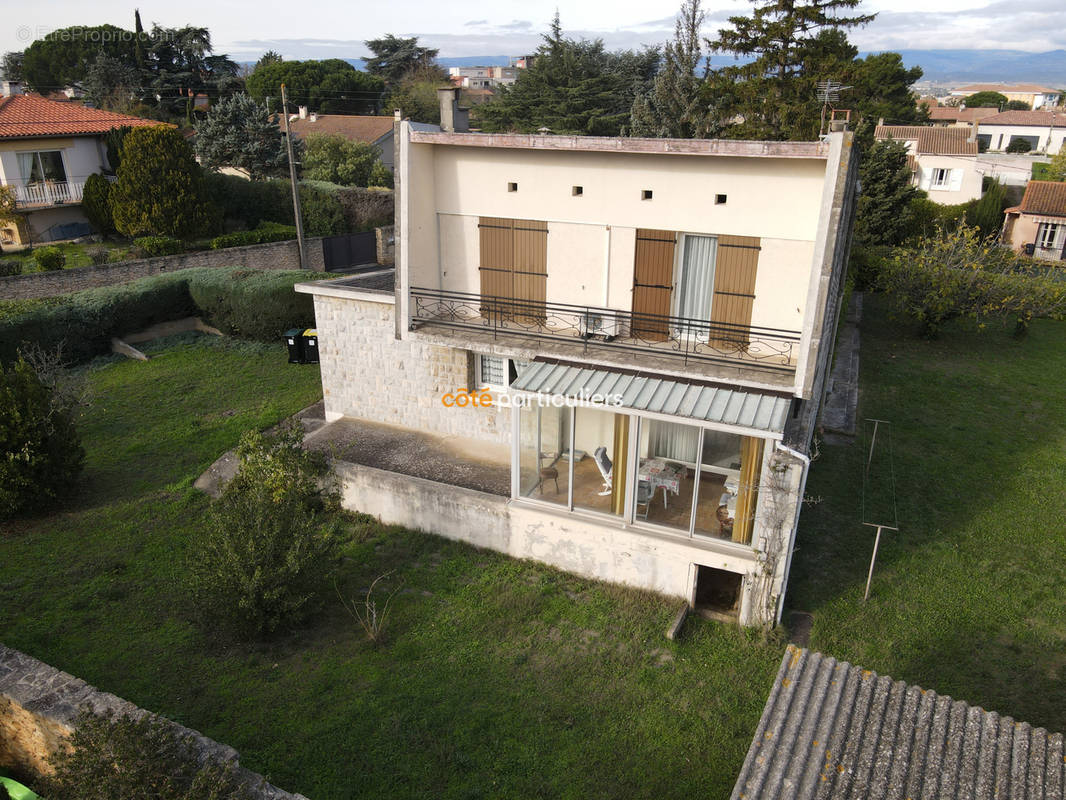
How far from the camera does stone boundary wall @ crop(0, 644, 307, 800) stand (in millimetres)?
7590

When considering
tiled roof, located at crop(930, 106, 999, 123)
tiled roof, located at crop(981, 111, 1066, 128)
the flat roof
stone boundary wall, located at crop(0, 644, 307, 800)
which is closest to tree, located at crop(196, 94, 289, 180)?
the flat roof

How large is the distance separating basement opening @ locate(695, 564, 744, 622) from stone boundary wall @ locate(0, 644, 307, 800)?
23.7 feet

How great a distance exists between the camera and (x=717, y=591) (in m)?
11.8

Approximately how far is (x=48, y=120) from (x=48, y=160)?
2027 mm

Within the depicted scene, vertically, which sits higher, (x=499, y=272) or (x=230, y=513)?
(x=499, y=272)

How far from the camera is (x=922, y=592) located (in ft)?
37.3

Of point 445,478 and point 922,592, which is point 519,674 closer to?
point 445,478

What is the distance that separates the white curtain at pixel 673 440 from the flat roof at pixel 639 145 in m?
4.34

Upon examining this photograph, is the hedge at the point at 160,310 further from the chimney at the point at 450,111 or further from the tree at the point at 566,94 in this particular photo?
the tree at the point at 566,94

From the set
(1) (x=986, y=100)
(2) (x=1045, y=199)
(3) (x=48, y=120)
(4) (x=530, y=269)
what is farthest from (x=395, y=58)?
(1) (x=986, y=100)

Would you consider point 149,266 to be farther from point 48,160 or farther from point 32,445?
point 32,445

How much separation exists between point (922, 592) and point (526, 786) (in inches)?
286

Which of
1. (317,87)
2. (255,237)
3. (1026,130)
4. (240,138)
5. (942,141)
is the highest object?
(317,87)

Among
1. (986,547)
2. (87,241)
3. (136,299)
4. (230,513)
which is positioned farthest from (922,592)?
(87,241)
